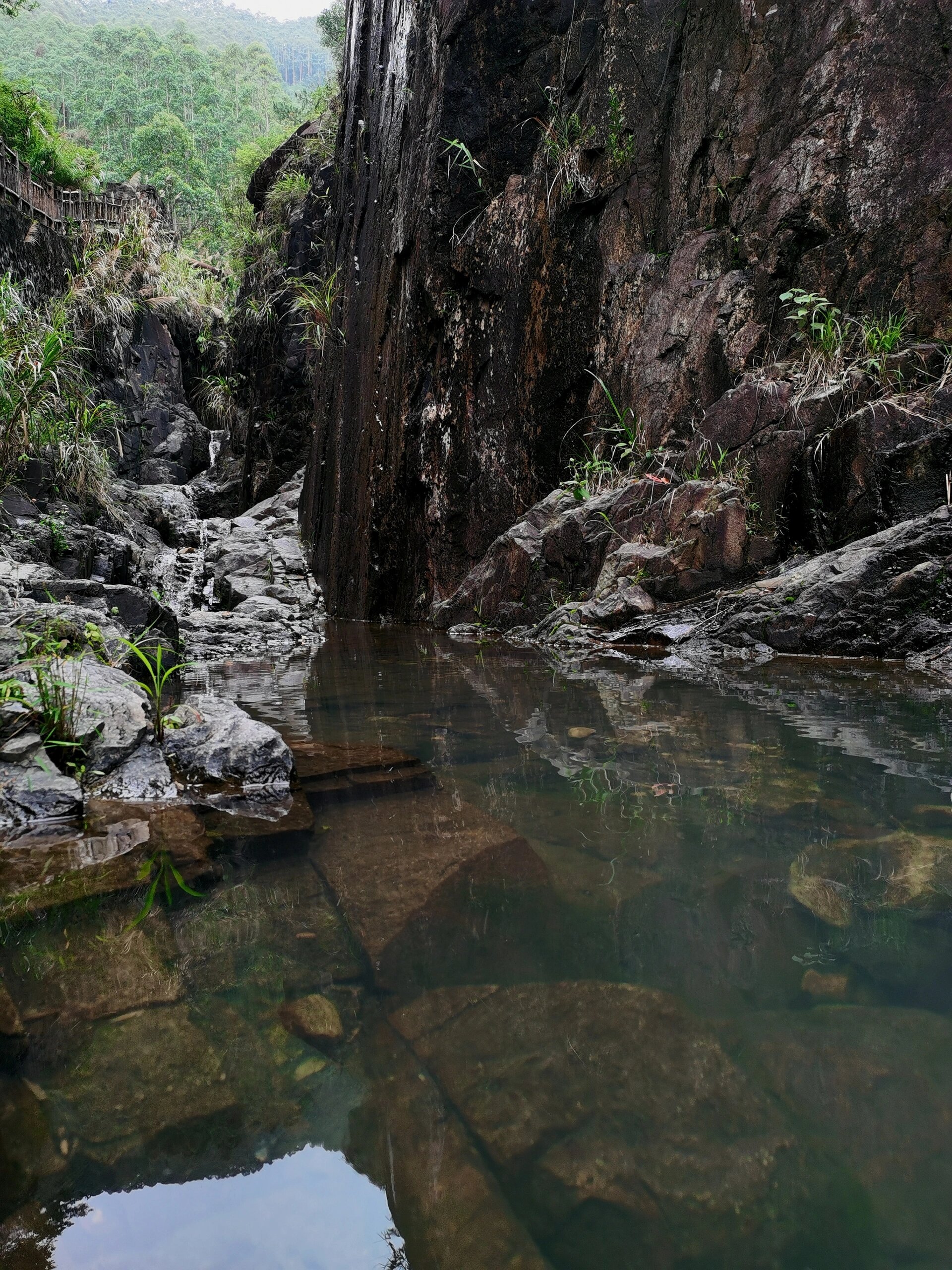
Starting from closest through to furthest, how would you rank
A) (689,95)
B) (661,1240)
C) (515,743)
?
(661,1240) < (515,743) < (689,95)

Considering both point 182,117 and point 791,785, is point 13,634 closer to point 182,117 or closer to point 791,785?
point 791,785

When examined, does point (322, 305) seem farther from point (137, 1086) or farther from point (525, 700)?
point (137, 1086)

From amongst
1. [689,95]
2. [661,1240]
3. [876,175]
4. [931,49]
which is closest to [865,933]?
[661,1240]

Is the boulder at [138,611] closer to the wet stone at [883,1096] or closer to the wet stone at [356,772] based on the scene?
the wet stone at [356,772]

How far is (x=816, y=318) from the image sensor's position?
5.88 m

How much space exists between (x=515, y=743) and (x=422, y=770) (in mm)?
442

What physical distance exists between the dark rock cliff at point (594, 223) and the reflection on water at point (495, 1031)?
4.58 meters

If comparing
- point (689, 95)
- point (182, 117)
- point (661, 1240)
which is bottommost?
point (661, 1240)

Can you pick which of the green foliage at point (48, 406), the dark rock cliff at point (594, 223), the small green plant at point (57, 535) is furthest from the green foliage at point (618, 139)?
the small green plant at point (57, 535)

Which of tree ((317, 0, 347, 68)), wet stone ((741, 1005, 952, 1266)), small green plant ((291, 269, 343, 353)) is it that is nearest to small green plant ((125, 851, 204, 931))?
wet stone ((741, 1005, 952, 1266))

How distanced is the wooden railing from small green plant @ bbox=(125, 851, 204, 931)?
1400 centimetres

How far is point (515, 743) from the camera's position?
2678mm

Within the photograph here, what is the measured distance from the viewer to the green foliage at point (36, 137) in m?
13.6

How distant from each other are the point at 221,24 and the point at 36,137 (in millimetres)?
107065
